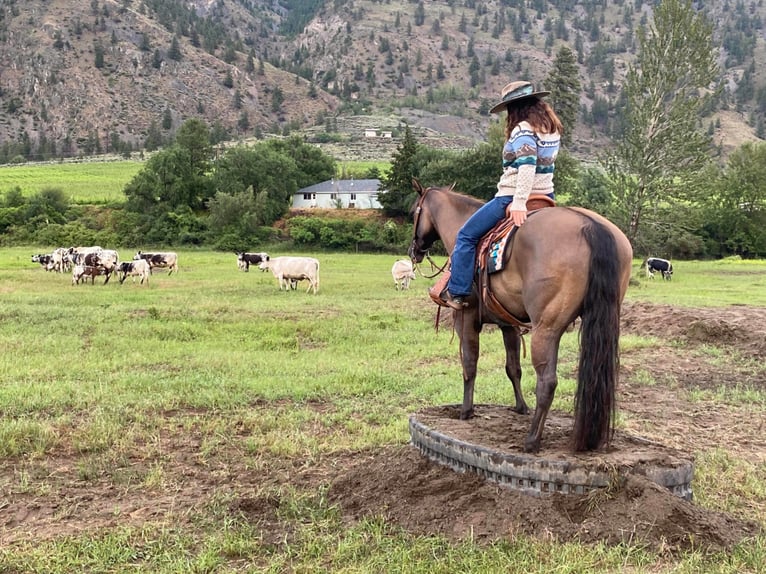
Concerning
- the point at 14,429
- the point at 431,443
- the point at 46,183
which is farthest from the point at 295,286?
the point at 46,183

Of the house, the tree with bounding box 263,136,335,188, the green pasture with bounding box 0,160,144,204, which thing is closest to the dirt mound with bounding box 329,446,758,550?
the house

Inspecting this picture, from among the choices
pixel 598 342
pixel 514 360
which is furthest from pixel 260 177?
pixel 598 342

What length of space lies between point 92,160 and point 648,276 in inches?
4559

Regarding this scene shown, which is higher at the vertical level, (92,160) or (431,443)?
(92,160)

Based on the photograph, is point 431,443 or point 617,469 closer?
point 617,469

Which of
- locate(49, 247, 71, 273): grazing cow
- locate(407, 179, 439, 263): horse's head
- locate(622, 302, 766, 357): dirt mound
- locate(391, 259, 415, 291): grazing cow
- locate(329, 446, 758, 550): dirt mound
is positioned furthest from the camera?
locate(49, 247, 71, 273): grazing cow

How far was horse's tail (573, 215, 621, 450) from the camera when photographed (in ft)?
15.6

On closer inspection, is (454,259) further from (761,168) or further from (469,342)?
(761,168)

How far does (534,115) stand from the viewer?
536 centimetres

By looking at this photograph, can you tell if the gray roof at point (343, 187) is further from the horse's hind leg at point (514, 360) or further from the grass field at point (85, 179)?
the horse's hind leg at point (514, 360)

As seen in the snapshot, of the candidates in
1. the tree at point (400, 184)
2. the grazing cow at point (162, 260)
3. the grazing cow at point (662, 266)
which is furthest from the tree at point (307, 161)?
the grazing cow at point (662, 266)

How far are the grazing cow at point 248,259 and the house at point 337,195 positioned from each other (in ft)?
118

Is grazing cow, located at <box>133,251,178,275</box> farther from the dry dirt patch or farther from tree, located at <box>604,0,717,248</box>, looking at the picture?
the dry dirt patch

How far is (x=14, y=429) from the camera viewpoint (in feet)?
21.9
